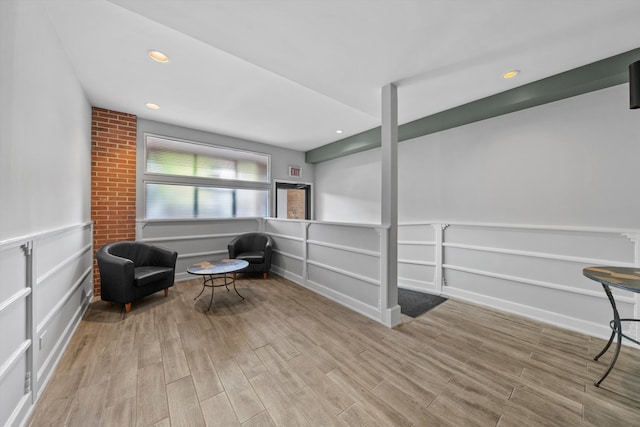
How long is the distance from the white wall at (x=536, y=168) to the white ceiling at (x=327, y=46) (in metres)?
0.55

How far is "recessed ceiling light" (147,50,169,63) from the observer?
226cm

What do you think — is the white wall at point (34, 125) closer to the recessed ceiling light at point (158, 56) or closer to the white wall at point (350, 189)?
the recessed ceiling light at point (158, 56)

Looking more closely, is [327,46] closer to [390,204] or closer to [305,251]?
[390,204]

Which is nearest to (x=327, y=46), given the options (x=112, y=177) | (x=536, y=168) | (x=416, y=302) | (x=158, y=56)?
(x=158, y=56)

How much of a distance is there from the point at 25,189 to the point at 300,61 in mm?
2436

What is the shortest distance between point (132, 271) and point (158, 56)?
2477 millimetres

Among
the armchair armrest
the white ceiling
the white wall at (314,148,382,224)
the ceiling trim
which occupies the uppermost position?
the white ceiling

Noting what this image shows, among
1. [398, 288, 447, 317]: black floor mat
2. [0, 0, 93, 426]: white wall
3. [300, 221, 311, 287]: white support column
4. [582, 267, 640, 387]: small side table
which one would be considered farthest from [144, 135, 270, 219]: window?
[582, 267, 640, 387]: small side table

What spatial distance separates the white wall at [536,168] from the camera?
2.36m

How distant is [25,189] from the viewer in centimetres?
151

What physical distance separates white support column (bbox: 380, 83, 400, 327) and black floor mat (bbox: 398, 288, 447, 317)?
0.45 m

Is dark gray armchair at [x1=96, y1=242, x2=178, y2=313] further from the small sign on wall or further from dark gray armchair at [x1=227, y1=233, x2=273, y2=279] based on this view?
the small sign on wall

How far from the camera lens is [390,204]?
268 centimetres

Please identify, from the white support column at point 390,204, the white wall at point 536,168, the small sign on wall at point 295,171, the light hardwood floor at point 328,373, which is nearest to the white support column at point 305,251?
the light hardwood floor at point 328,373
